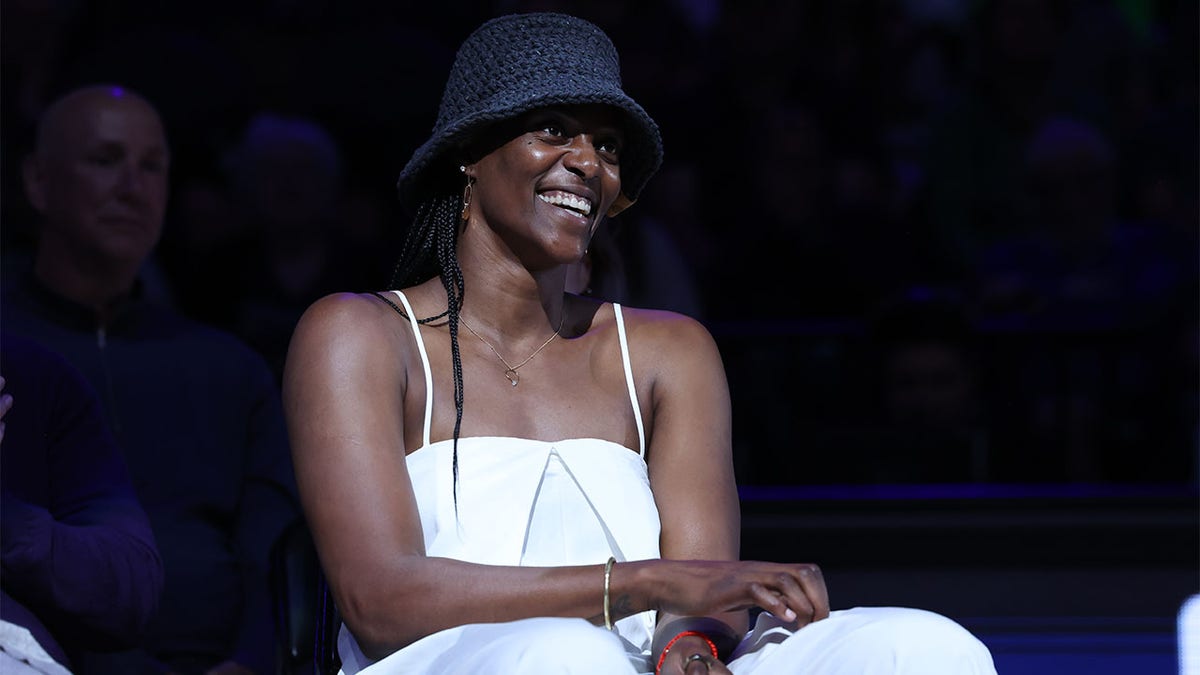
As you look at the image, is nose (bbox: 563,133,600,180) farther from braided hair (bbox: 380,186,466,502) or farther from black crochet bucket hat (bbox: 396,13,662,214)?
braided hair (bbox: 380,186,466,502)

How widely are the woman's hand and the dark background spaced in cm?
153

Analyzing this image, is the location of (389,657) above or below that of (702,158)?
below

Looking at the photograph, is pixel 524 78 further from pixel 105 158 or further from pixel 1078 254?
pixel 1078 254

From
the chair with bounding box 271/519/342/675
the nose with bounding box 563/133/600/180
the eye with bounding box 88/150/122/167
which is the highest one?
the nose with bounding box 563/133/600/180

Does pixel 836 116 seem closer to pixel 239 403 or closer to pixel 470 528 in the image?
pixel 239 403

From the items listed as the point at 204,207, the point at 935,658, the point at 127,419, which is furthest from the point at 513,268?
the point at 204,207

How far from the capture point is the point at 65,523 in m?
2.90

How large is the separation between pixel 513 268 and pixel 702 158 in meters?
2.65

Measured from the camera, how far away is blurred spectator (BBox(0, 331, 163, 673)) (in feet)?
8.95

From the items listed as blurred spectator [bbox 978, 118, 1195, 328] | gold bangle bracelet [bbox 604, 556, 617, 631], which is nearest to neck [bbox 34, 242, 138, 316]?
gold bangle bracelet [bbox 604, 556, 617, 631]

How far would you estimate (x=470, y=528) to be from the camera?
2498mm

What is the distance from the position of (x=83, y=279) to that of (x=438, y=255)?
1.34m

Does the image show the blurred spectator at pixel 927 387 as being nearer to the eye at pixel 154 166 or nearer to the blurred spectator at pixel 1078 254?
the blurred spectator at pixel 1078 254

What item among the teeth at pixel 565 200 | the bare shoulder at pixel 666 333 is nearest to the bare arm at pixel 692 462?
the bare shoulder at pixel 666 333
